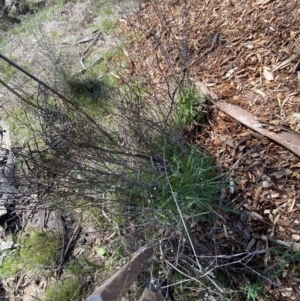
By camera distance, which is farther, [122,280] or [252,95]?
[252,95]

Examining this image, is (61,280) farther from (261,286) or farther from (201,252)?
(261,286)

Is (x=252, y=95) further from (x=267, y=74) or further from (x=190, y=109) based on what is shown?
(x=190, y=109)

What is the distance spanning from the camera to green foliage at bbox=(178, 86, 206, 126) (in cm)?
320

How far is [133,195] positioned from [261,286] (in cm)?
98

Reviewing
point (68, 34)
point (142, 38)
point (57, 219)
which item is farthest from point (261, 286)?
point (68, 34)

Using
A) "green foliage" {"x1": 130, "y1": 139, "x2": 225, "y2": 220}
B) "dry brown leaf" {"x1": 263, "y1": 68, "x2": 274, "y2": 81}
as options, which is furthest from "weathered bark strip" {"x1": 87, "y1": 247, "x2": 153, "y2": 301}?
"dry brown leaf" {"x1": 263, "y1": 68, "x2": 274, "y2": 81}

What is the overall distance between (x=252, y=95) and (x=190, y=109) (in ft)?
1.63

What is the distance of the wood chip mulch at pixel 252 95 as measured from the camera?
8.46 feet

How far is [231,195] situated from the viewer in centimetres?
274

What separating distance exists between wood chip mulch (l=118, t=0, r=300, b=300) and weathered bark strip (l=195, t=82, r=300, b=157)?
0.15 ft

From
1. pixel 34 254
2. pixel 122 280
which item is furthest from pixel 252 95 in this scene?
pixel 34 254

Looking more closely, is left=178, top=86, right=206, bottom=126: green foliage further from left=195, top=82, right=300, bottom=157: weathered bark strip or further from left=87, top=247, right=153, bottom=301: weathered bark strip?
left=87, top=247, right=153, bottom=301: weathered bark strip

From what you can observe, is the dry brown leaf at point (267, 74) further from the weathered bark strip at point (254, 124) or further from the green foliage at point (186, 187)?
the green foliage at point (186, 187)

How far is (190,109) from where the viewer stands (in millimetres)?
3191
